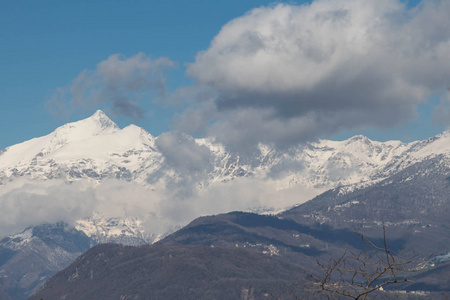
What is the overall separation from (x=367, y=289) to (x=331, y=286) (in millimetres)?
1956

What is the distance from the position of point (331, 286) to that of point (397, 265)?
8.50 ft

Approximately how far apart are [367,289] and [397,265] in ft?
5.87

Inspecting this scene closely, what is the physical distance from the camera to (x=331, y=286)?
2817cm

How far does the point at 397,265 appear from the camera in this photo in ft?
92.6

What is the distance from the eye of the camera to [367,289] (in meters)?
29.3
